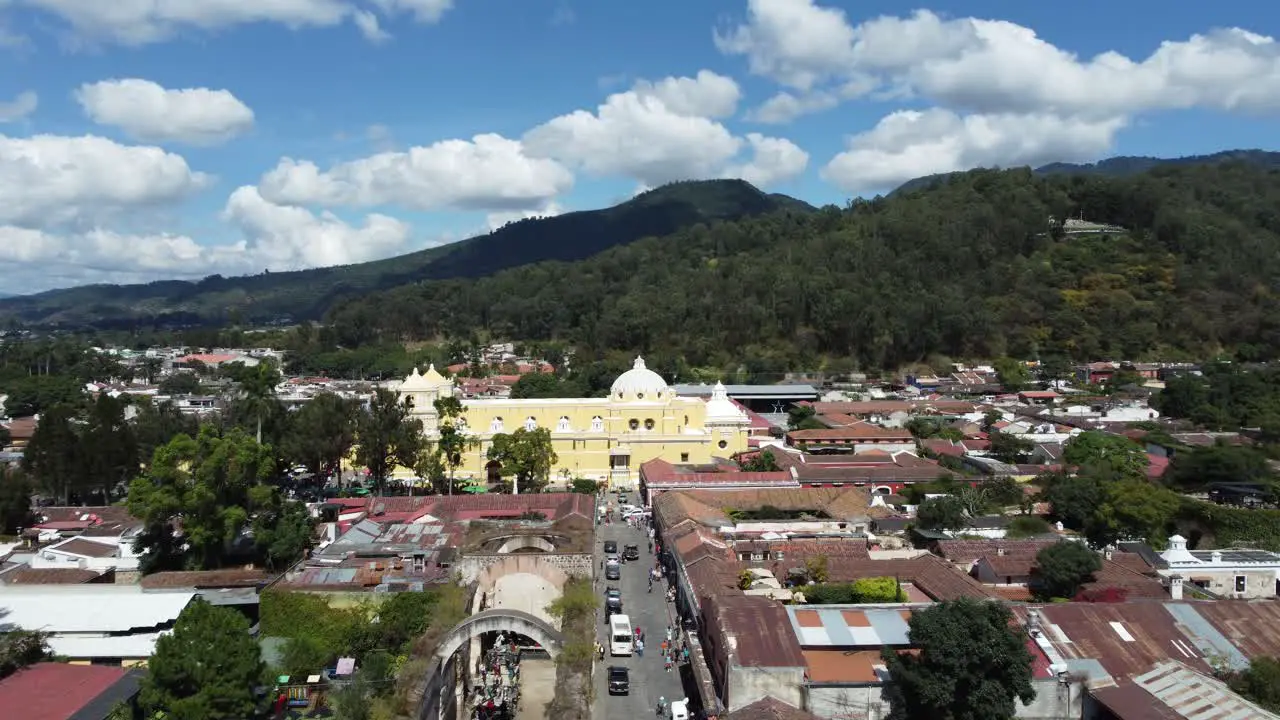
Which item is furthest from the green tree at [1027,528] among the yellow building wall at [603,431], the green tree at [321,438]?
the green tree at [321,438]

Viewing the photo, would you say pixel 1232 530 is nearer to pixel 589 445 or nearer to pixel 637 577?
pixel 637 577

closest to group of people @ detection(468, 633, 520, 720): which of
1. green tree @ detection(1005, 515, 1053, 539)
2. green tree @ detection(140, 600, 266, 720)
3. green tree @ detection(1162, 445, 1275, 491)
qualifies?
green tree @ detection(140, 600, 266, 720)

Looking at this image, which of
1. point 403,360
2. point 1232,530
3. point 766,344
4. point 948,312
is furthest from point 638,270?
point 1232,530

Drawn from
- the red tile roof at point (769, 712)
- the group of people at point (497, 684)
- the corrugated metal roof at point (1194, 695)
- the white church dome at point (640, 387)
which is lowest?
the group of people at point (497, 684)

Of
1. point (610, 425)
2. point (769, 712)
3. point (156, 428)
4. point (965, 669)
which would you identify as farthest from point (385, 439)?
point (965, 669)

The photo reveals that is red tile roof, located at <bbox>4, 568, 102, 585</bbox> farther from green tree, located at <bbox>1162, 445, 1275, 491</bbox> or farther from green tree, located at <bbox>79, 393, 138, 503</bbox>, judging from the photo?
green tree, located at <bbox>1162, 445, 1275, 491</bbox>

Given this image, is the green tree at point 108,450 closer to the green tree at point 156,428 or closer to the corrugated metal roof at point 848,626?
the green tree at point 156,428

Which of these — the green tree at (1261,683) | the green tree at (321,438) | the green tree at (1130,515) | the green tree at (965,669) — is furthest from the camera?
the green tree at (321,438)
